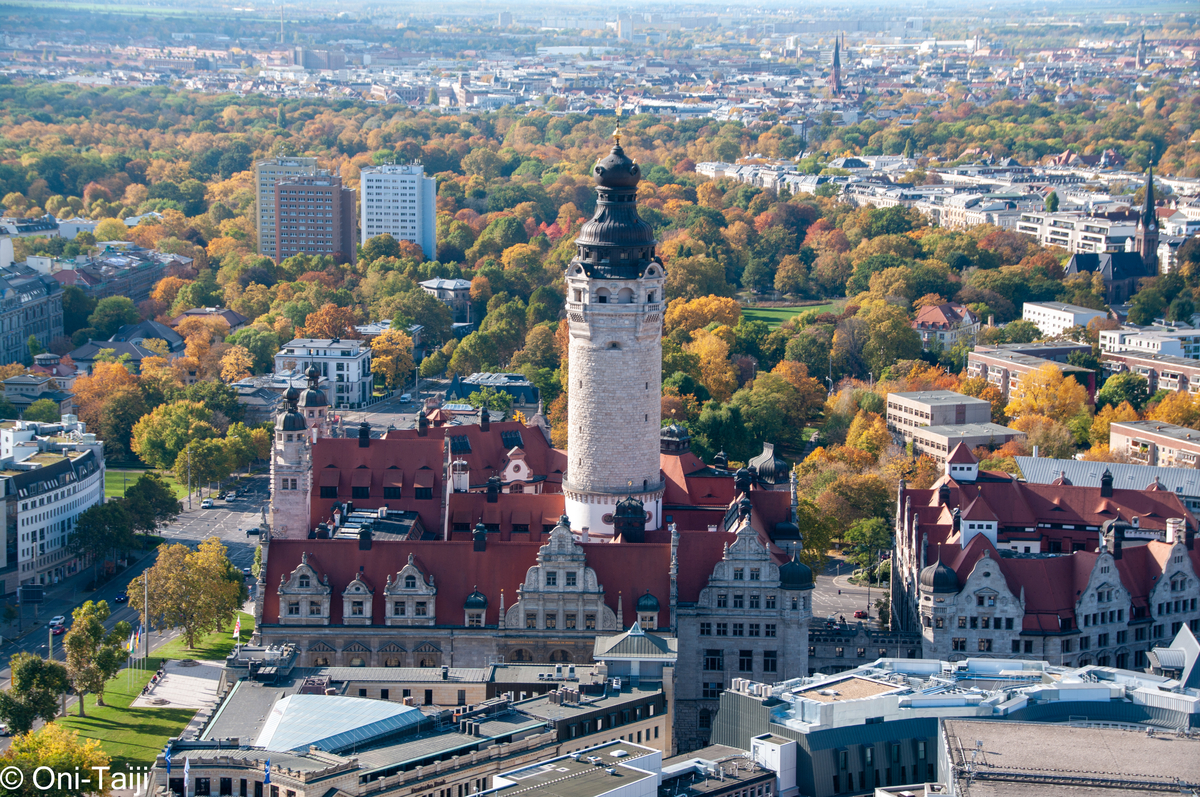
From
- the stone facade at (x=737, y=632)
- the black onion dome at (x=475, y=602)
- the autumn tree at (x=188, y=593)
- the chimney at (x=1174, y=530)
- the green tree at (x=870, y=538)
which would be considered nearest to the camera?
the black onion dome at (x=475, y=602)

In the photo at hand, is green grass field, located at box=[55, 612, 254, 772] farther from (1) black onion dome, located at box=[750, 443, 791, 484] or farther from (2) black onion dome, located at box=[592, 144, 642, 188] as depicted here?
(2) black onion dome, located at box=[592, 144, 642, 188]

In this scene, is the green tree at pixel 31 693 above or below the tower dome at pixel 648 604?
below

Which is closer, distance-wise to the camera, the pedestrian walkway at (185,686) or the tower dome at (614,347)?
the tower dome at (614,347)

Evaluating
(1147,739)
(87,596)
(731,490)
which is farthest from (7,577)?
(1147,739)

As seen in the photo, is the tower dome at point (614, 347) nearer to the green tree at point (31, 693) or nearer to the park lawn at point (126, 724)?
the park lawn at point (126, 724)

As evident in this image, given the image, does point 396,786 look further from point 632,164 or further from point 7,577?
point 7,577

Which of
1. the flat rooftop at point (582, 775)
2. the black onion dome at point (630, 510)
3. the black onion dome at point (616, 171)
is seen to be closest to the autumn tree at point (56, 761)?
the flat rooftop at point (582, 775)

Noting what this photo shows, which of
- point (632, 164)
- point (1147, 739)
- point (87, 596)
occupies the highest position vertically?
point (632, 164)
